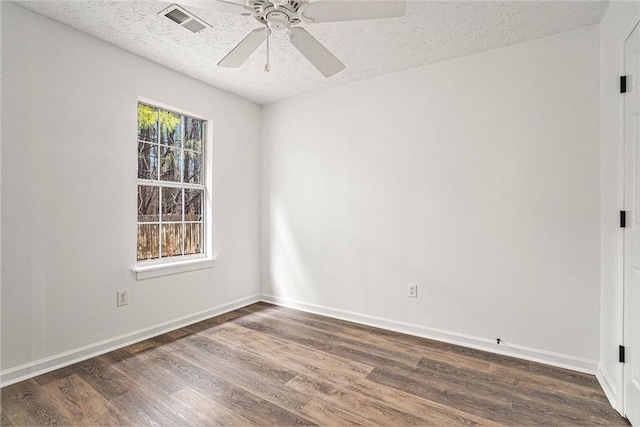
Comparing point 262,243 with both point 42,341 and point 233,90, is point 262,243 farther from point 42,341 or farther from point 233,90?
point 42,341

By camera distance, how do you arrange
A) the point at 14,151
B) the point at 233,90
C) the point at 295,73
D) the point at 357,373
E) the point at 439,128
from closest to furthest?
the point at 14,151, the point at 357,373, the point at 439,128, the point at 295,73, the point at 233,90

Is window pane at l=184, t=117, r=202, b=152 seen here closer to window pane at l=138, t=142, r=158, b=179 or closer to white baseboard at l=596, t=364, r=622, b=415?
window pane at l=138, t=142, r=158, b=179

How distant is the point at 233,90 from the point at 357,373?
314cm

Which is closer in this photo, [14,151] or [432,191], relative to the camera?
[14,151]

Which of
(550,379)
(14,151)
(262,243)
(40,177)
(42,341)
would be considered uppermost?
(14,151)

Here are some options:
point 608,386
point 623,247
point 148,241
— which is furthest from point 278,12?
point 608,386

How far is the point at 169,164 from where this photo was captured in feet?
10.7

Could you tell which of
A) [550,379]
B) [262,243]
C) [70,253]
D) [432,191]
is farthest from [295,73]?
[550,379]

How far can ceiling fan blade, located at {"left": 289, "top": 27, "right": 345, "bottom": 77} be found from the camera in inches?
67.1

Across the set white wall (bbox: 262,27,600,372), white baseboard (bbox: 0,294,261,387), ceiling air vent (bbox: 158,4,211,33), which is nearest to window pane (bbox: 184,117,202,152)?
white wall (bbox: 262,27,600,372)

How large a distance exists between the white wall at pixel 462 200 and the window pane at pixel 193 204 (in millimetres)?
1012

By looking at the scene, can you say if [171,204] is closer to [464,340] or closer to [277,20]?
[277,20]

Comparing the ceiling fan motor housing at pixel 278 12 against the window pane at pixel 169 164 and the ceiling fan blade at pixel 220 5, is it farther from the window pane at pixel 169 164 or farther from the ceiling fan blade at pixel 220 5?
the window pane at pixel 169 164

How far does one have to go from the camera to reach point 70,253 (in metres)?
2.42
